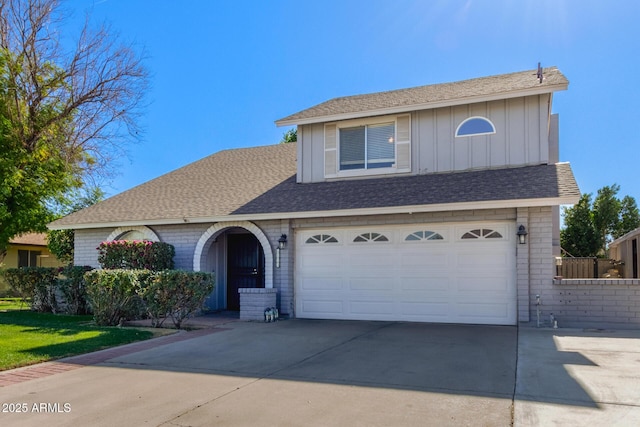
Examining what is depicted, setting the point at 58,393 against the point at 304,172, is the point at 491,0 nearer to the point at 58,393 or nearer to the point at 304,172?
the point at 304,172

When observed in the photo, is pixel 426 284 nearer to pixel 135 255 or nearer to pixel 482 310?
pixel 482 310

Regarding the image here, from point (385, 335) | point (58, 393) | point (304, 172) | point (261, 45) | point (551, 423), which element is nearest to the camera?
point (551, 423)

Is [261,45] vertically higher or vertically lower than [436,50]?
higher

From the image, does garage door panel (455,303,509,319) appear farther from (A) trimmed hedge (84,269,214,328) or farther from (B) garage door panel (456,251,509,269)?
(A) trimmed hedge (84,269,214,328)

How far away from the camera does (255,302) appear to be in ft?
39.5

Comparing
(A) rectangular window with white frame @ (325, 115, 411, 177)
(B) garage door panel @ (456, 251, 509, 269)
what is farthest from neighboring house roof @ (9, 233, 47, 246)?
(B) garage door panel @ (456, 251, 509, 269)

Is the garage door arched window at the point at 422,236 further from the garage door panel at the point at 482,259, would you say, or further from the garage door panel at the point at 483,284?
the garage door panel at the point at 483,284

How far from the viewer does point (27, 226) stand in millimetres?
18203

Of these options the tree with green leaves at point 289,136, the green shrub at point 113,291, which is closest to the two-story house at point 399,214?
the green shrub at point 113,291

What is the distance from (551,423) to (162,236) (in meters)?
12.2

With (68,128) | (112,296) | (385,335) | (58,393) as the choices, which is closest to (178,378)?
(58,393)

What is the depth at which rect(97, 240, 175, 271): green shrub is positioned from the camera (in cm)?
1331

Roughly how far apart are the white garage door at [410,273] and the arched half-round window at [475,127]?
2519mm

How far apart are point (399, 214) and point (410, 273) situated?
1.42 metres
